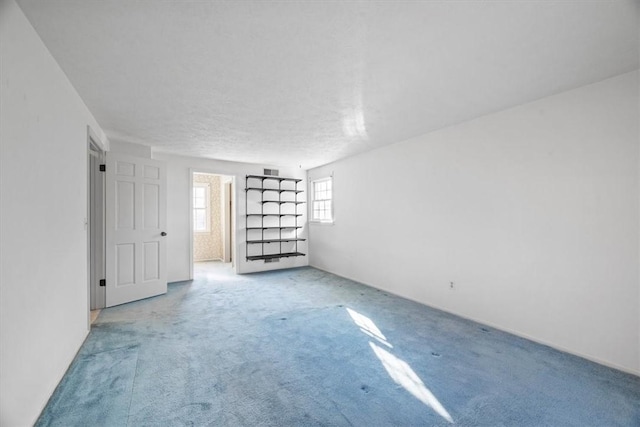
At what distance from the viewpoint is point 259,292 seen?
15.0 ft

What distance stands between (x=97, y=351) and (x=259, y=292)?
7.34 feet

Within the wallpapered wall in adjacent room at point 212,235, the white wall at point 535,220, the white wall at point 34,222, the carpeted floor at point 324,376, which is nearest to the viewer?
the white wall at point 34,222

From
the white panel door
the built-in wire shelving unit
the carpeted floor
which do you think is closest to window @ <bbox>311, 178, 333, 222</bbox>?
the built-in wire shelving unit

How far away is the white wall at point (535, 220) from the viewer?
2.39 m

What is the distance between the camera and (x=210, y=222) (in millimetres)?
7938

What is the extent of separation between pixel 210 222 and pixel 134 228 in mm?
Answer: 3793

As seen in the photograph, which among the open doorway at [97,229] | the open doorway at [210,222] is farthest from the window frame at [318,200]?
the open doorway at [97,229]

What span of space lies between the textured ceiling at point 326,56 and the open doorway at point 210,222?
4415 mm

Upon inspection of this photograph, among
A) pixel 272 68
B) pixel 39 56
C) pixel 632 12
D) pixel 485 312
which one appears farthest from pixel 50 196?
pixel 485 312

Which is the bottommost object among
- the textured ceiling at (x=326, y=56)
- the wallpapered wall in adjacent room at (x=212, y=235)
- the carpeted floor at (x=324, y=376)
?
the carpeted floor at (x=324, y=376)

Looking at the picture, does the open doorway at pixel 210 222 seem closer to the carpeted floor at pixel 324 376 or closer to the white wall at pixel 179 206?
the white wall at pixel 179 206

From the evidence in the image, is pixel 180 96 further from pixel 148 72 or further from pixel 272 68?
pixel 272 68

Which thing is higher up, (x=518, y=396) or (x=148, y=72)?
(x=148, y=72)

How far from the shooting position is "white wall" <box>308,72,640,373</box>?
239cm
